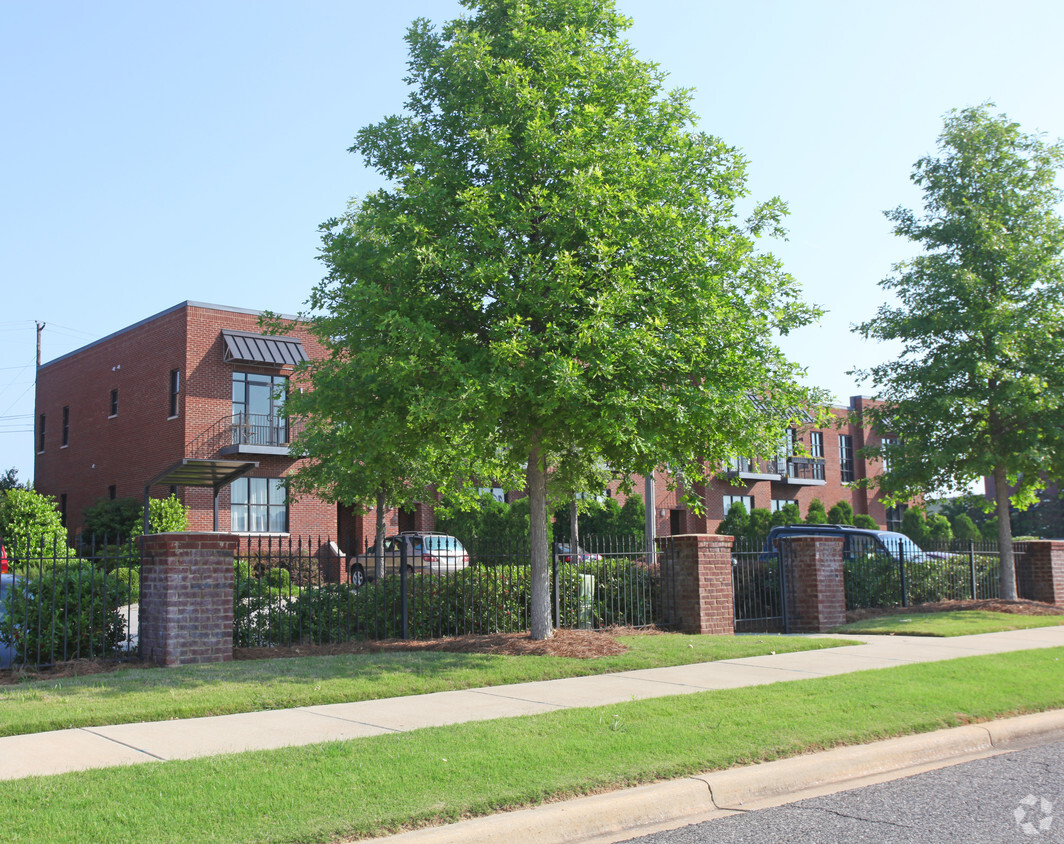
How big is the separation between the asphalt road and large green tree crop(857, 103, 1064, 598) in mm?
14136

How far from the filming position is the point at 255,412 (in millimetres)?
32188

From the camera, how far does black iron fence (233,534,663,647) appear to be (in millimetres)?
12312

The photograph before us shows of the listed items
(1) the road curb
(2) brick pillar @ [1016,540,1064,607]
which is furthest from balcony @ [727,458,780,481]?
(1) the road curb

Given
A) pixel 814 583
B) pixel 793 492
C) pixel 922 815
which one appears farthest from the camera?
pixel 793 492

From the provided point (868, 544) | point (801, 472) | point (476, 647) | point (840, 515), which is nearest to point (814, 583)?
point (868, 544)

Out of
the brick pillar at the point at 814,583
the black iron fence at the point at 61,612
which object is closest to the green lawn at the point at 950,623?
the brick pillar at the point at 814,583

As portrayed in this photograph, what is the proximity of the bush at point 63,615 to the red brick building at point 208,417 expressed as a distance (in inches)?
731

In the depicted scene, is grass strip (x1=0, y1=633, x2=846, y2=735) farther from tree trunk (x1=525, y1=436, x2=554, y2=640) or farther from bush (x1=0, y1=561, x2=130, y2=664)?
tree trunk (x1=525, y1=436, x2=554, y2=640)

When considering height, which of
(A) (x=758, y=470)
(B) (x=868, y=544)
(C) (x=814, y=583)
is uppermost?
(A) (x=758, y=470)

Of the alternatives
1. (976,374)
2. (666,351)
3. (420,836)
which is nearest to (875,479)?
(976,374)

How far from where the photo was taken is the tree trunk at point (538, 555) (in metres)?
12.6

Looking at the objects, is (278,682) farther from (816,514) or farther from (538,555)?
(816,514)

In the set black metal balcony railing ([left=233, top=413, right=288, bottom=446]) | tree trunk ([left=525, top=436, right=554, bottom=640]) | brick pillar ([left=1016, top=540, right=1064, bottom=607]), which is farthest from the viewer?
black metal balcony railing ([left=233, top=413, right=288, bottom=446])

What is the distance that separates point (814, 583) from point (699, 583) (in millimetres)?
2706
